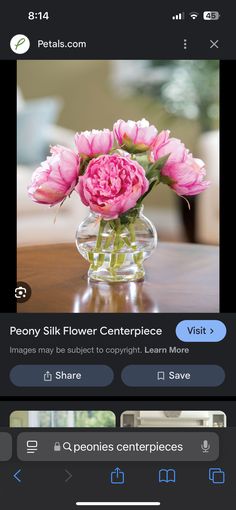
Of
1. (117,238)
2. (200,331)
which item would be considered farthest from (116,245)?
(200,331)

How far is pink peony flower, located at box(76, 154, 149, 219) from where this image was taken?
0.74m

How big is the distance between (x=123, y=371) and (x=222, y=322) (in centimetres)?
10

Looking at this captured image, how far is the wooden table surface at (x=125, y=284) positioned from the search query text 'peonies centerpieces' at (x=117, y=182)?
0.04 meters

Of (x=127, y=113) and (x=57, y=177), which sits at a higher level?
(x=127, y=113)

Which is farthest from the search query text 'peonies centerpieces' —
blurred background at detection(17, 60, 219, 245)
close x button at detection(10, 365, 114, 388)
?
blurred background at detection(17, 60, 219, 245)

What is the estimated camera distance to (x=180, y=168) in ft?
2.55

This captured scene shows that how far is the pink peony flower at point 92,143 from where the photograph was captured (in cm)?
77

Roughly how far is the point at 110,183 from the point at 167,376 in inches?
10.2
